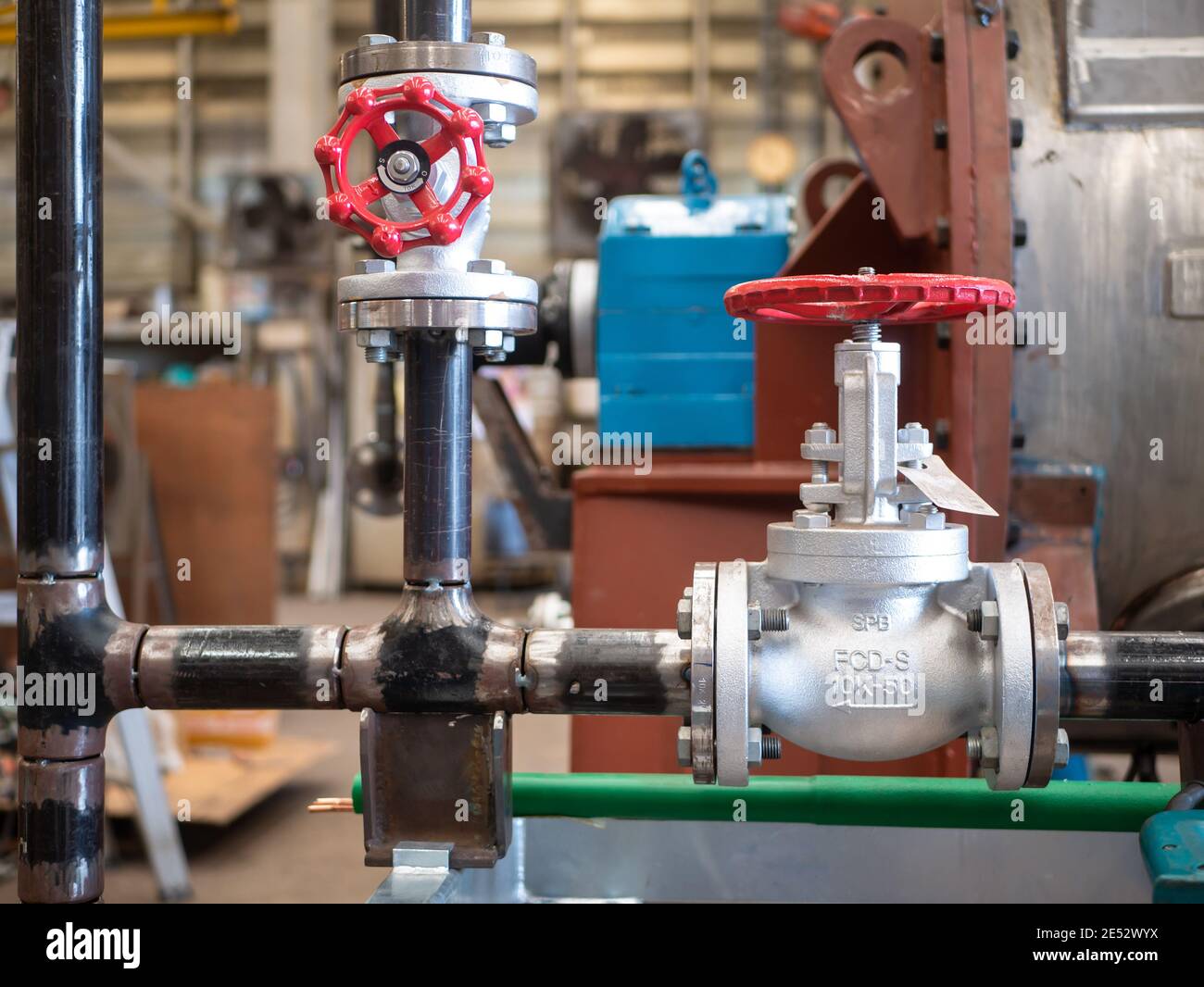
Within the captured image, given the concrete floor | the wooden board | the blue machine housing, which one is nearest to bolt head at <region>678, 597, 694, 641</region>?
the blue machine housing

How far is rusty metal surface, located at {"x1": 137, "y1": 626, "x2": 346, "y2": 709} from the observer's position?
79 centimetres

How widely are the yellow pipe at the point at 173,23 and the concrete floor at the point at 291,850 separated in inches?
91.5

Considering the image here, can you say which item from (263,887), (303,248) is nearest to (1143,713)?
(263,887)

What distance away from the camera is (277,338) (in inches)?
253

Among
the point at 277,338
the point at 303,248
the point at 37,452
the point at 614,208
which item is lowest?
the point at 37,452

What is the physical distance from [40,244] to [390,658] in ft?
1.13

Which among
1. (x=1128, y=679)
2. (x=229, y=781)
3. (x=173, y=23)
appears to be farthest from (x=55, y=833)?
(x=173, y=23)

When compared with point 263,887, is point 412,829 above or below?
above

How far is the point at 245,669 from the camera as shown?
0.79 meters

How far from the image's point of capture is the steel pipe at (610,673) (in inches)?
30.4

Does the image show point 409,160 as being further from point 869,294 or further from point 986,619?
point 986,619

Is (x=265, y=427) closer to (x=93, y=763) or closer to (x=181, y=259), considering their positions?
(x=93, y=763)

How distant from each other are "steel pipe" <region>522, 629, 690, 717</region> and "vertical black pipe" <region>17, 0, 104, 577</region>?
320mm

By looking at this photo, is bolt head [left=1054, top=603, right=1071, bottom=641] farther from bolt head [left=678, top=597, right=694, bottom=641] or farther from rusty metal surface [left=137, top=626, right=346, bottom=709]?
rusty metal surface [left=137, top=626, right=346, bottom=709]
